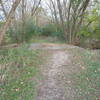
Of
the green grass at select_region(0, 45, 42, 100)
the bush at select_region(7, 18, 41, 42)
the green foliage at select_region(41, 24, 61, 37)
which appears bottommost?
the green foliage at select_region(41, 24, 61, 37)

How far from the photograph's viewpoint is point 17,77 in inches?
117

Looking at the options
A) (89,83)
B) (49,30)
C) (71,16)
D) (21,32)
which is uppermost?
(71,16)

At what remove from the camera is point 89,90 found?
2.49 m

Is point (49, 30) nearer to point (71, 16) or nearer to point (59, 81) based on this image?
point (71, 16)

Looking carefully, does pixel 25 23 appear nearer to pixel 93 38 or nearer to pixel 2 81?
pixel 93 38

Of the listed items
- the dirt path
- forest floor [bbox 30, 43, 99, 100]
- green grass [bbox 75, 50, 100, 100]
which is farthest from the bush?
green grass [bbox 75, 50, 100, 100]

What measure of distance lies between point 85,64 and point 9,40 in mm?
5241

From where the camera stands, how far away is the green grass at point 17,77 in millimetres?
2396

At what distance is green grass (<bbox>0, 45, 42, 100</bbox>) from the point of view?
2.40 meters

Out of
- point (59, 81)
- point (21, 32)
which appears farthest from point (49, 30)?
point (59, 81)

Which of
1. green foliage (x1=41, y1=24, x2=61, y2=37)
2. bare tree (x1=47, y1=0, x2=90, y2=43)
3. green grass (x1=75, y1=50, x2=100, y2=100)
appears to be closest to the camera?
green grass (x1=75, y1=50, x2=100, y2=100)

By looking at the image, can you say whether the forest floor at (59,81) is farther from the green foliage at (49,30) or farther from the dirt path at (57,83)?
the green foliage at (49,30)

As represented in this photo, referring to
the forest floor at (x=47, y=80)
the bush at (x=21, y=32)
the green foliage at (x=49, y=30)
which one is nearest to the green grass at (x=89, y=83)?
the forest floor at (x=47, y=80)

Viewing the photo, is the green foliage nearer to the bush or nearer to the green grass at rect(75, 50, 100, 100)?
the bush
